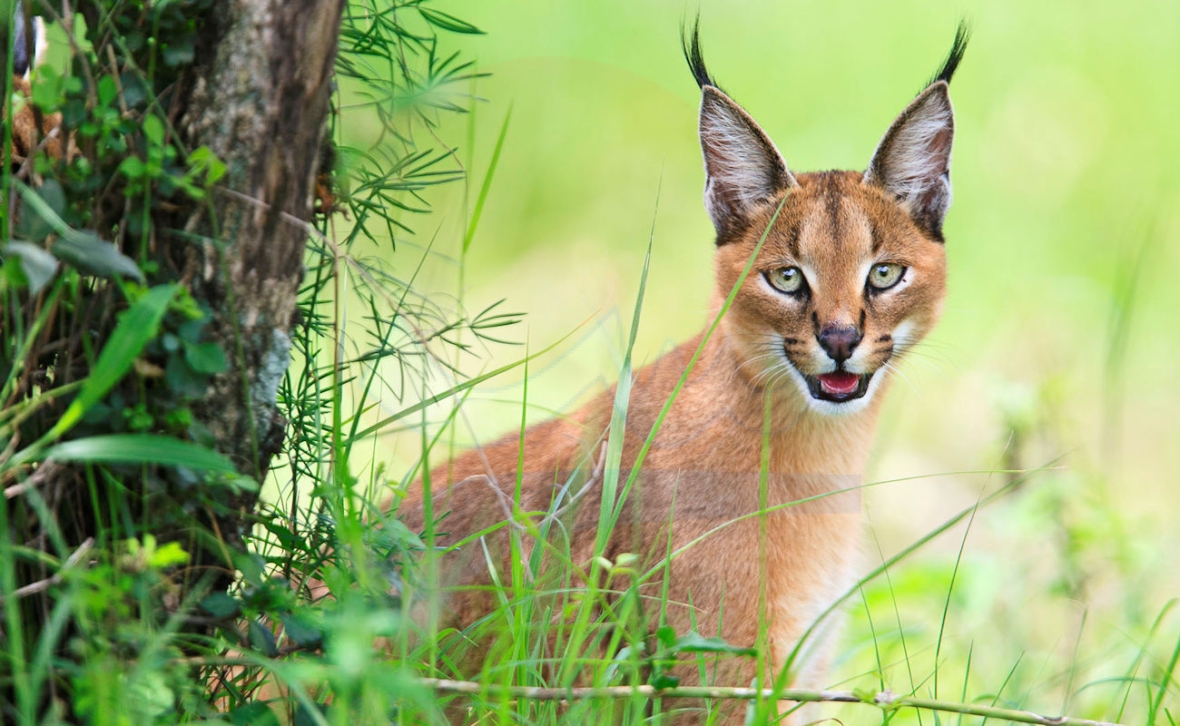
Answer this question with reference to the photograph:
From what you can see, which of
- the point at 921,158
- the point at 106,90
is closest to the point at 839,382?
the point at 921,158

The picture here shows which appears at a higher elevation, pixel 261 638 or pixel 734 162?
pixel 734 162

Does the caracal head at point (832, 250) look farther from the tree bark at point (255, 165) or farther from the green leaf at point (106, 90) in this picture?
the green leaf at point (106, 90)

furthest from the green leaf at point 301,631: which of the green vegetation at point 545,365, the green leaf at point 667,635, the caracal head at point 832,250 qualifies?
the caracal head at point 832,250

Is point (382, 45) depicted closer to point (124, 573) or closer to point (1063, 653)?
point (124, 573)

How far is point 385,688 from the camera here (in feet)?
6.62

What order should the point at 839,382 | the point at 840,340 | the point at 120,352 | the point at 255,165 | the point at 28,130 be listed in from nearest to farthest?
the point at 120,352, the point at 255,165, the point at 28,130, the point at 840,340, the point at 839,382

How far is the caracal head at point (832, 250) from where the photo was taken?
11.5 ft

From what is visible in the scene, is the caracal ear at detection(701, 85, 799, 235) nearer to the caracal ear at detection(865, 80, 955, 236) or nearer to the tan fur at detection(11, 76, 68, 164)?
the caracal ear at detection(865, 80, 955, 236)

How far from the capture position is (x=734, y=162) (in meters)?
3.77

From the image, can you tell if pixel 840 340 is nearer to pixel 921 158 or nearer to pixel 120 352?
pixel 921 158

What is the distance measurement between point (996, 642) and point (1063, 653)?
366mm

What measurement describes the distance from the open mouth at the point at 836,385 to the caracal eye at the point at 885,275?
276 mm

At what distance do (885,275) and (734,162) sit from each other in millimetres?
588

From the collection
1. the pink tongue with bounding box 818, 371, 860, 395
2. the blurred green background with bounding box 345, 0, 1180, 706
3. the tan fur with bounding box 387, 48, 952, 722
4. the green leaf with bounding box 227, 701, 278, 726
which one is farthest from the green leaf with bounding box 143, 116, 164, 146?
the blurred green background with bounding box 345, 0, 1180, 706
